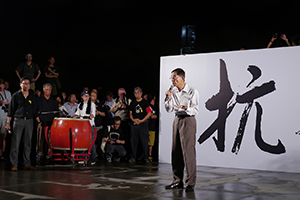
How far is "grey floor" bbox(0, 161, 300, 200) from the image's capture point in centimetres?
460

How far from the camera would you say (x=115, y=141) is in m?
9.08

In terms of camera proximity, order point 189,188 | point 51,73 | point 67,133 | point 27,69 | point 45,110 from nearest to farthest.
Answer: point 189,188 < point 67,133 < point 45,110 < point 27,69 < point 51,73

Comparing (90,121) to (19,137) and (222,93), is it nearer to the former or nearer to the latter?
(19,137)

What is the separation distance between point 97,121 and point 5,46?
17.6ft

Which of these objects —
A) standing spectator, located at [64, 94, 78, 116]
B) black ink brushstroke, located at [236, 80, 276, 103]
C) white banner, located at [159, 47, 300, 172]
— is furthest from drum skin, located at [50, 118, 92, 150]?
black ink brushstroke, located at [236, 80, 276, 103]

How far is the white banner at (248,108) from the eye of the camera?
7.57 m

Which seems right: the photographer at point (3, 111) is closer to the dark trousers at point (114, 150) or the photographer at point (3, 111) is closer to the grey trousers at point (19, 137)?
the grey trousers at point (19, 137)

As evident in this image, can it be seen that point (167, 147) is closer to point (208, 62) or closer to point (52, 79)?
point (208, 62)

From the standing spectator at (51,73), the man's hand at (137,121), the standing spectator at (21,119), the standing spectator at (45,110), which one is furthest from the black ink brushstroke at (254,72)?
the standing spectator at (51,73)

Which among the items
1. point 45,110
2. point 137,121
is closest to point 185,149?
point 137,121

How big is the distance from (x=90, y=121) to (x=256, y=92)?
3643 mm

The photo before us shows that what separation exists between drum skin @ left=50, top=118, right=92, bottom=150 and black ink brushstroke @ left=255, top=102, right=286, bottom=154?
3568 millimetres

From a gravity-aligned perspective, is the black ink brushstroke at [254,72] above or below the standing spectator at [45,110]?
above

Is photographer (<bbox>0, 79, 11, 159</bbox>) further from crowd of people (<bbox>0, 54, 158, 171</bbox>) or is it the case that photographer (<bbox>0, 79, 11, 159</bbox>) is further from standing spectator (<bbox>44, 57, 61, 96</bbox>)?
standing spectator (<bbox>44, 57, 61, 96</bbox>)
